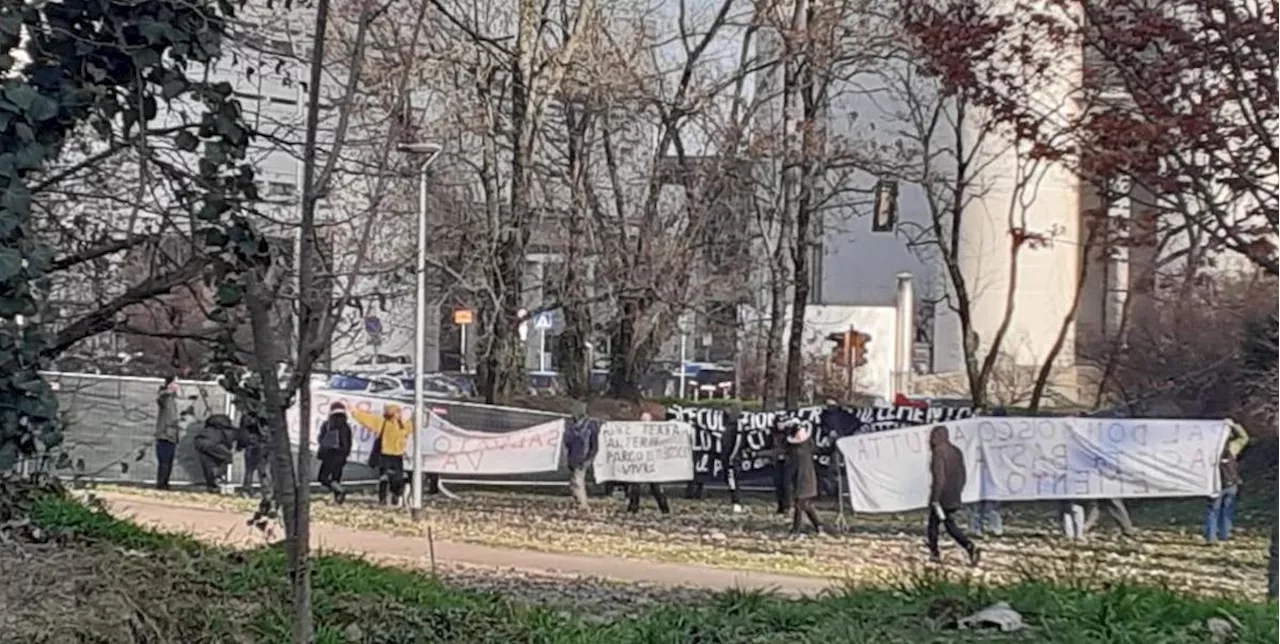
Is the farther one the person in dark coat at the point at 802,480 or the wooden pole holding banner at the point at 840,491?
the wooden pole holding banner at the point at 840,491

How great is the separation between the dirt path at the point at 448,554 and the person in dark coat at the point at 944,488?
3.29 meters

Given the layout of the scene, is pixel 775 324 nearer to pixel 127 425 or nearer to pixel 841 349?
pixel 841 349

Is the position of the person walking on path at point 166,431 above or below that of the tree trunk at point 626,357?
below

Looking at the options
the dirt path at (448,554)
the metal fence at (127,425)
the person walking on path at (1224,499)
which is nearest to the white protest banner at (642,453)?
the metal fence at (127,425)

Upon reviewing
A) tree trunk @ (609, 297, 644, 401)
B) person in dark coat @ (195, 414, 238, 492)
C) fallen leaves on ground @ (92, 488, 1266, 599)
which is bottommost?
fallen leaves on ground @ (92, 488, 1266, 599)

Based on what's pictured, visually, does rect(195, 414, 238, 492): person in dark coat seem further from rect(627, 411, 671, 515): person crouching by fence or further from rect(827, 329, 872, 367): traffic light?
rect(827, 329, 872, 367): traffic light

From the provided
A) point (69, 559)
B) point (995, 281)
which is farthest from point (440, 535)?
point (995, 281)

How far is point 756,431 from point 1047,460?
267 inches

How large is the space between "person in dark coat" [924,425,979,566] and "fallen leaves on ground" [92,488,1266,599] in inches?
11.9

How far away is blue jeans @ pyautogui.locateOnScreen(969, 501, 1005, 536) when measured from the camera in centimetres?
2133

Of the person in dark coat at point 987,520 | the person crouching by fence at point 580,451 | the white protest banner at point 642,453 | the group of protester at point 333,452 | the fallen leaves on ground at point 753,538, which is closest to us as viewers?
the fallen leaves on ground at point 753,538

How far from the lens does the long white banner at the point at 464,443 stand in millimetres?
26516

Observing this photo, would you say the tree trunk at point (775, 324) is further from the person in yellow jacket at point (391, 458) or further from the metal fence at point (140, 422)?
the person in yellow jacket at point (391, 458)

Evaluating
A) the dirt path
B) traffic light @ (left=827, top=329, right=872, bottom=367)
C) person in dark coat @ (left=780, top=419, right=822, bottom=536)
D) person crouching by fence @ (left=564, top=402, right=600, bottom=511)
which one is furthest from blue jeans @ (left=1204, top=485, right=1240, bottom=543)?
traffic light @ (left=827, top=329, right=872, bottom=367)
